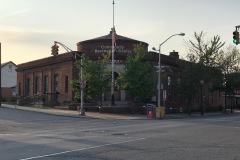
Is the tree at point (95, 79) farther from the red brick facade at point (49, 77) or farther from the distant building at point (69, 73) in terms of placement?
the red brick facade at point (49, 77)

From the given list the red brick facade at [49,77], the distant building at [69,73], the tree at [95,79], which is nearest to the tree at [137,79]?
the tree at [95,79]

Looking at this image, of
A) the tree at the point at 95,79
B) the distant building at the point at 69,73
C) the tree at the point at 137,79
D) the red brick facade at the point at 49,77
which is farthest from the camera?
the red brick facade at the point at 49,77

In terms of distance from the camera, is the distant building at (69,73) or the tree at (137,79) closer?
the tree at (137,79)

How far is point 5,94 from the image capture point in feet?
280

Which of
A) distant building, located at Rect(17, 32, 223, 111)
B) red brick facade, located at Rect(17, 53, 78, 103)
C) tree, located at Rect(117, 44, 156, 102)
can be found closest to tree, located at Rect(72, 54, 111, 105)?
tree, located at Rect(117, 44, 156, 102)

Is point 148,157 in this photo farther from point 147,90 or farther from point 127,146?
point 147,90

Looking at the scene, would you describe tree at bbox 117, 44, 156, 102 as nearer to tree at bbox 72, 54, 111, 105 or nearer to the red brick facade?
tree at bbox 72, 54, 111, 105

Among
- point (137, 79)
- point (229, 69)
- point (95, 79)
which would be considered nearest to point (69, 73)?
point (95, 79)

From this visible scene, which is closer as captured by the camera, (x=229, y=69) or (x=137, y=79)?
(x=137, y=79)

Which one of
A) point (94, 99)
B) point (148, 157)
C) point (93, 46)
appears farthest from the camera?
point (93, 46)

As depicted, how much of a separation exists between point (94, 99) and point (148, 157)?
39.1 m

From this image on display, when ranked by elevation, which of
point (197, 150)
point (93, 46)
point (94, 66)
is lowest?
point (197, 150)

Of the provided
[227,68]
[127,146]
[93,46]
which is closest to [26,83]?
[93,46]

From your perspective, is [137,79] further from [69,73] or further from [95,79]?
[69,73]
